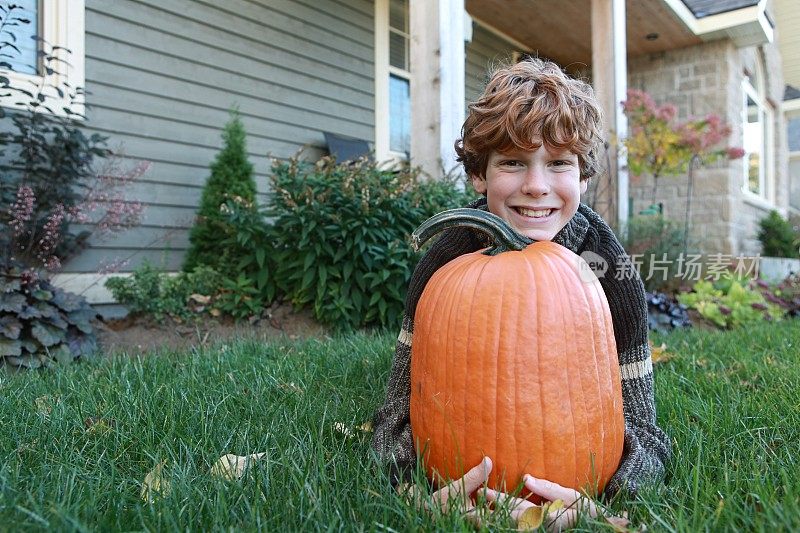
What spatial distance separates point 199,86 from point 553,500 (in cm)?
488

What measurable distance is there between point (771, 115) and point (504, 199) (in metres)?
13.9

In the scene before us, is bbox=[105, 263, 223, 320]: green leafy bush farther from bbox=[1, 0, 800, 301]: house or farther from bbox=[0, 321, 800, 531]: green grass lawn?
bbox=[0, 321, 800, 531]: green grass lawn

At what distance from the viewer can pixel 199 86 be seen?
5.08 m

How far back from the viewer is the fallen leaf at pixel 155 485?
117 cm

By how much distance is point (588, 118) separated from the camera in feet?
4.65

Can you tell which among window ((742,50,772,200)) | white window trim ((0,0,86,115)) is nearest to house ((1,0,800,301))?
white window trim ((0,0,86,115))

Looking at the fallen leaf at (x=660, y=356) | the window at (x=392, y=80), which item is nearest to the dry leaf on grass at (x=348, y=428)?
the fallen leaf at (x=660, y=356)

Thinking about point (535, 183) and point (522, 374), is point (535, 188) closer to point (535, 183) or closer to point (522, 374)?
point (535, 183)

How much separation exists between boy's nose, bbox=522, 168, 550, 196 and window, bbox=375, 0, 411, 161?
530 cm

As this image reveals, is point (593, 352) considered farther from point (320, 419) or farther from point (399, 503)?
point (320, 419)

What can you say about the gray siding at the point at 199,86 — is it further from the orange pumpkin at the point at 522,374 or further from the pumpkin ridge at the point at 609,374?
the pumpkin ridge at the point at 609,374

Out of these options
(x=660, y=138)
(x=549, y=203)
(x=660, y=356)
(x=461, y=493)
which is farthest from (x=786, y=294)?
(x=461, y=493)

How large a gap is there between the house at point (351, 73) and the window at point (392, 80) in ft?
0.06

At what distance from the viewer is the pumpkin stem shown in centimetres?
132
